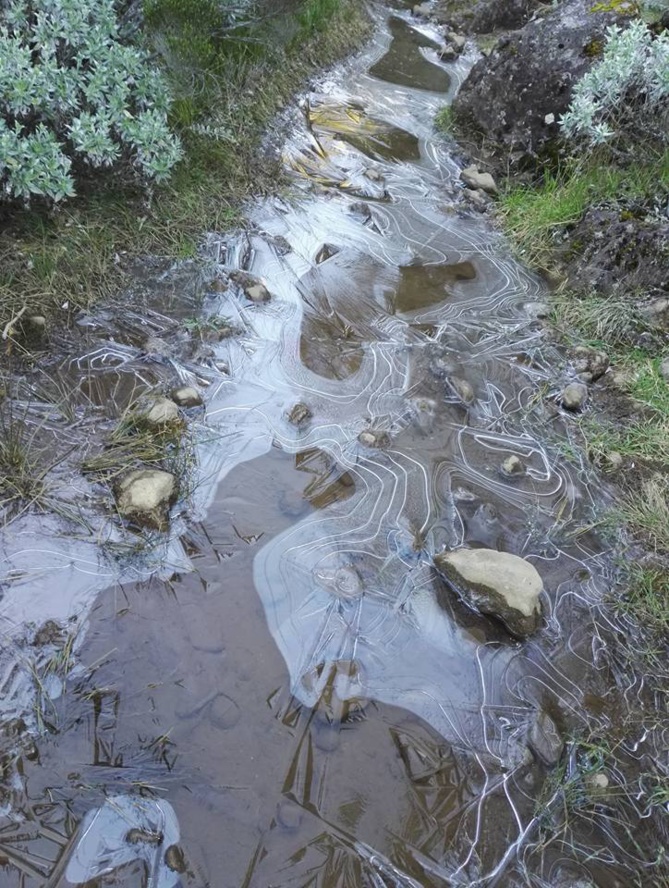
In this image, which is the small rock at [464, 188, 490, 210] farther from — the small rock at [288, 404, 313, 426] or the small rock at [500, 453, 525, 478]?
the small rock at [288, 404, 313, 426]

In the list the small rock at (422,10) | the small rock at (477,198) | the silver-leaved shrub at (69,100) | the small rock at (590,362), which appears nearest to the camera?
the silver-leaved shrub at (69,100)

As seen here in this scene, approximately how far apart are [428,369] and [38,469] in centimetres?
209

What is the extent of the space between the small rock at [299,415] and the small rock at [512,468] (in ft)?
3.31

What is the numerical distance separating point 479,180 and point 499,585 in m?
3.97

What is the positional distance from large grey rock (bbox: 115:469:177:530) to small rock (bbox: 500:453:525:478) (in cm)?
160

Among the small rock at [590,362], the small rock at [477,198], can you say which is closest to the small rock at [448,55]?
the small rock at [477,198]

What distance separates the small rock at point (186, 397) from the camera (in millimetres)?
3109

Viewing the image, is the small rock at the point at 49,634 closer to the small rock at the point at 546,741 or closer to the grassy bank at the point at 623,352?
the small rock at the point at 546,741

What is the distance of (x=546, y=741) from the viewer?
2.24 meters

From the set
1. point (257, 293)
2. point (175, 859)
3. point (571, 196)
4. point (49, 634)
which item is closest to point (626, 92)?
point (571, 196)

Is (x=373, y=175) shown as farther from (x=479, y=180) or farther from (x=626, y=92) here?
(x=626, y=92)

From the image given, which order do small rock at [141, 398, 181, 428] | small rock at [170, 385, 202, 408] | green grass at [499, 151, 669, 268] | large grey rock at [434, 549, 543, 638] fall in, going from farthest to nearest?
green grass at [499, 151, 669, 268], small rock at [170, 385, 202, 408], small rock at [141, 398, 181, 428], large grey rock at [434, 549, 543, 638]

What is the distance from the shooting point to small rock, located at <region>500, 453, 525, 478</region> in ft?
10.4

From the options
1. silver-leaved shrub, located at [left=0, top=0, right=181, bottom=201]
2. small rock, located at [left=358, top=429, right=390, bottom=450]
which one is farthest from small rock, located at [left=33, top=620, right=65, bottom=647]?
silver-leaved shrub, located at [left=0, top=0, right=181, bottom=201]
